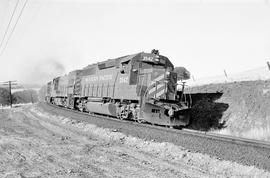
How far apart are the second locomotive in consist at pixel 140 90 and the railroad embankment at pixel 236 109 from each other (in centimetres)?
269

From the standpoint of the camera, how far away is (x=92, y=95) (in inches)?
870

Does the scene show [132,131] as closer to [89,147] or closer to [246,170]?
[89,147]

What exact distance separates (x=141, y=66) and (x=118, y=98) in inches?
97.5

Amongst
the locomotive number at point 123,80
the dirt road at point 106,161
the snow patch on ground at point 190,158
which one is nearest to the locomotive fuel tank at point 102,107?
the locomotive number at point 123,80

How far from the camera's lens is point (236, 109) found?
1587 cm

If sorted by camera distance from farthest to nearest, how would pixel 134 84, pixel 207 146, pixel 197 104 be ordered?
1. pixel 197 104
2. pixel 134 84
3. pixel 207 146

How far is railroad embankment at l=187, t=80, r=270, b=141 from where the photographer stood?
1394 cm

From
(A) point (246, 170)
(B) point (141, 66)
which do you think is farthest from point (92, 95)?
(A) point (246, 170)

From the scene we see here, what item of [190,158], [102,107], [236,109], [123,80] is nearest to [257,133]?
[236,109]

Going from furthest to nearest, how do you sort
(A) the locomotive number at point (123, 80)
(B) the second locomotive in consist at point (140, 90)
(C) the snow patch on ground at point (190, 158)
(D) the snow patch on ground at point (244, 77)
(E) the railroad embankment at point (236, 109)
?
(D) the snow patch on ground at point (244, 77) < (A) the locomotive number at point (123, 80) < (B) the second locomotive in consist at point (140, 90) < (E) the railroad embankment at point (236, 109) < (C) the snow patch on ground at point (190, 158)

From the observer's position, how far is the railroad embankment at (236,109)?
1394 cm

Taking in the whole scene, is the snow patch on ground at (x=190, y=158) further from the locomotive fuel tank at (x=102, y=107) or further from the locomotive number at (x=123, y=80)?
the locomotive fuel tank at (x=102, y=107)

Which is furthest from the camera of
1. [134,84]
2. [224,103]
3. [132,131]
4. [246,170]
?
[224,103]

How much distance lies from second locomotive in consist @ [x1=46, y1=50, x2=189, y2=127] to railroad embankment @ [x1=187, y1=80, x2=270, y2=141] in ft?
8.81
